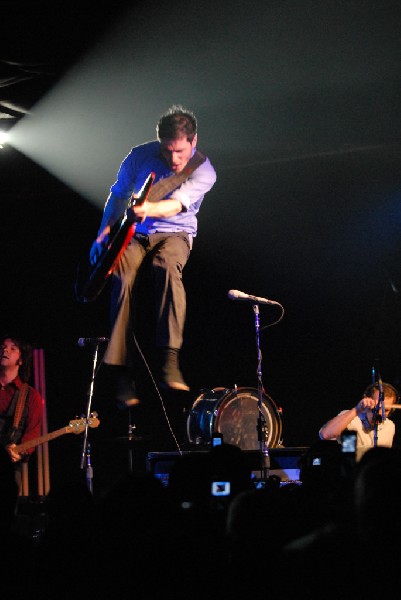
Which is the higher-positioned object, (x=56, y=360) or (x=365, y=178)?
(x=365, y=178)

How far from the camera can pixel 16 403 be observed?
23.9 ft

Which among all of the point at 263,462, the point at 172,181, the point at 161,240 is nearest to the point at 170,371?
the point at 161,240

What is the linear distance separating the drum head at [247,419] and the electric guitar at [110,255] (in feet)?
8.46

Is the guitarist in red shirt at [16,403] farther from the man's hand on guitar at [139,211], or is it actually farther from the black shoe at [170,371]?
the man's hand on guitar at [139,211]

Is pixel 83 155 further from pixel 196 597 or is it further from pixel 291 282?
pixel 196 597

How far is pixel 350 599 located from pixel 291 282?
6962mm

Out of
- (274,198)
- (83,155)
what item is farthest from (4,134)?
(274,198)

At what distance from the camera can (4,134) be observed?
7.02 metres

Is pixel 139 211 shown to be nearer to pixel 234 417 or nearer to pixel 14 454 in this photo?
pixel 14 454

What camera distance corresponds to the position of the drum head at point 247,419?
8.14 metres

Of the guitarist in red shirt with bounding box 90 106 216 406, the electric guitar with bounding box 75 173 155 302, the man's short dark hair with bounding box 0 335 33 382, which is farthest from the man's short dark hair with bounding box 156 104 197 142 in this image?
the man's short dark hair with bounding box 0 335 33 382

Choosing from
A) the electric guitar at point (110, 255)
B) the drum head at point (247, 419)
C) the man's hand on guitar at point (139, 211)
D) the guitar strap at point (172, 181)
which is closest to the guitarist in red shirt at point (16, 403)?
the electric guitar at point (110, 255)

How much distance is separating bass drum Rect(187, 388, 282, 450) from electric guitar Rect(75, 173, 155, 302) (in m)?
2.51

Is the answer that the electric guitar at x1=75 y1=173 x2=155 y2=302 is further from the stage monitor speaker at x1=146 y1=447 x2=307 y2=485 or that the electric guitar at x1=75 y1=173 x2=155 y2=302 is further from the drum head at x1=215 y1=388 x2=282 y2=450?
the drum head at x1=215 y1=388 x2=282 y2=450
